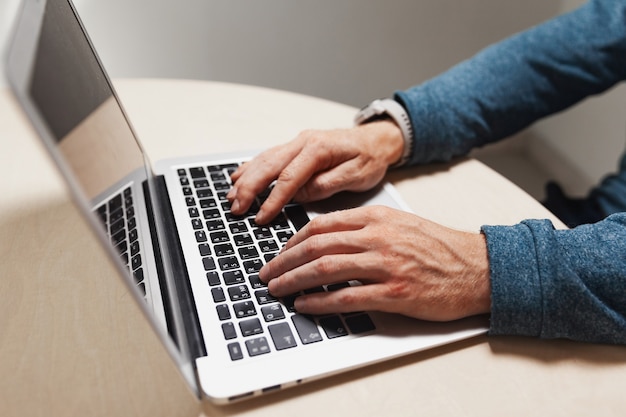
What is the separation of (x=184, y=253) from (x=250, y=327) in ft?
0.46

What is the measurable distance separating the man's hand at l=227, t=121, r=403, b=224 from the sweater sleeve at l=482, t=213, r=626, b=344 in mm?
233

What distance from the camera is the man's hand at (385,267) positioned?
0.55 metres

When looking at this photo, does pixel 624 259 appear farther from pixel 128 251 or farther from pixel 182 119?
pixel 182 119

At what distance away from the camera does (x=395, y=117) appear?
0.85 metres

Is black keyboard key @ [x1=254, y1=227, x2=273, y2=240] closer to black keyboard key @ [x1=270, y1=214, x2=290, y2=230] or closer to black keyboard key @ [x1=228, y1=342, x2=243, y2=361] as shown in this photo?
black keyboard key @ [x1=270, y1=214, x2=290, y2=230]

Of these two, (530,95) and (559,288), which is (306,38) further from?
(559,288)

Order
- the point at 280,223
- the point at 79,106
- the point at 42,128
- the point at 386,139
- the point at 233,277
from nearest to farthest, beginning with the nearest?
the point at 42,128 → the point at 79,106 → the point at 233,277 → the point at 280,223 → the point at 386,139

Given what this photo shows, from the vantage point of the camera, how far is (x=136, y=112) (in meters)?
0.95

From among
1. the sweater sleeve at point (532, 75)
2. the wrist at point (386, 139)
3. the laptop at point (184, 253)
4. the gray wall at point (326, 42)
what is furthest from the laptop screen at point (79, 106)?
the gray wall at point (326, 42)

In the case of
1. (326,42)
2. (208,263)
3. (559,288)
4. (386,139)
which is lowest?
(559,288)

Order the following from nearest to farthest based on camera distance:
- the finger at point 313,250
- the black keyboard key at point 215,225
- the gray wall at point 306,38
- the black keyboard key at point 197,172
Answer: the finger at point 313,250 < the black keyboard key at point 215,225 < the black keyboard key at point 197,172 < the gray wall at point 306,38

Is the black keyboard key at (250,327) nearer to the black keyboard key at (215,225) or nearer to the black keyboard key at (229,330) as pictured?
the black keyboard key at (229,330)

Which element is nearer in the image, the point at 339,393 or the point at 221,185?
the point at 339,393

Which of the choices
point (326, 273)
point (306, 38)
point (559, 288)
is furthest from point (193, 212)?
point (306, 38)
